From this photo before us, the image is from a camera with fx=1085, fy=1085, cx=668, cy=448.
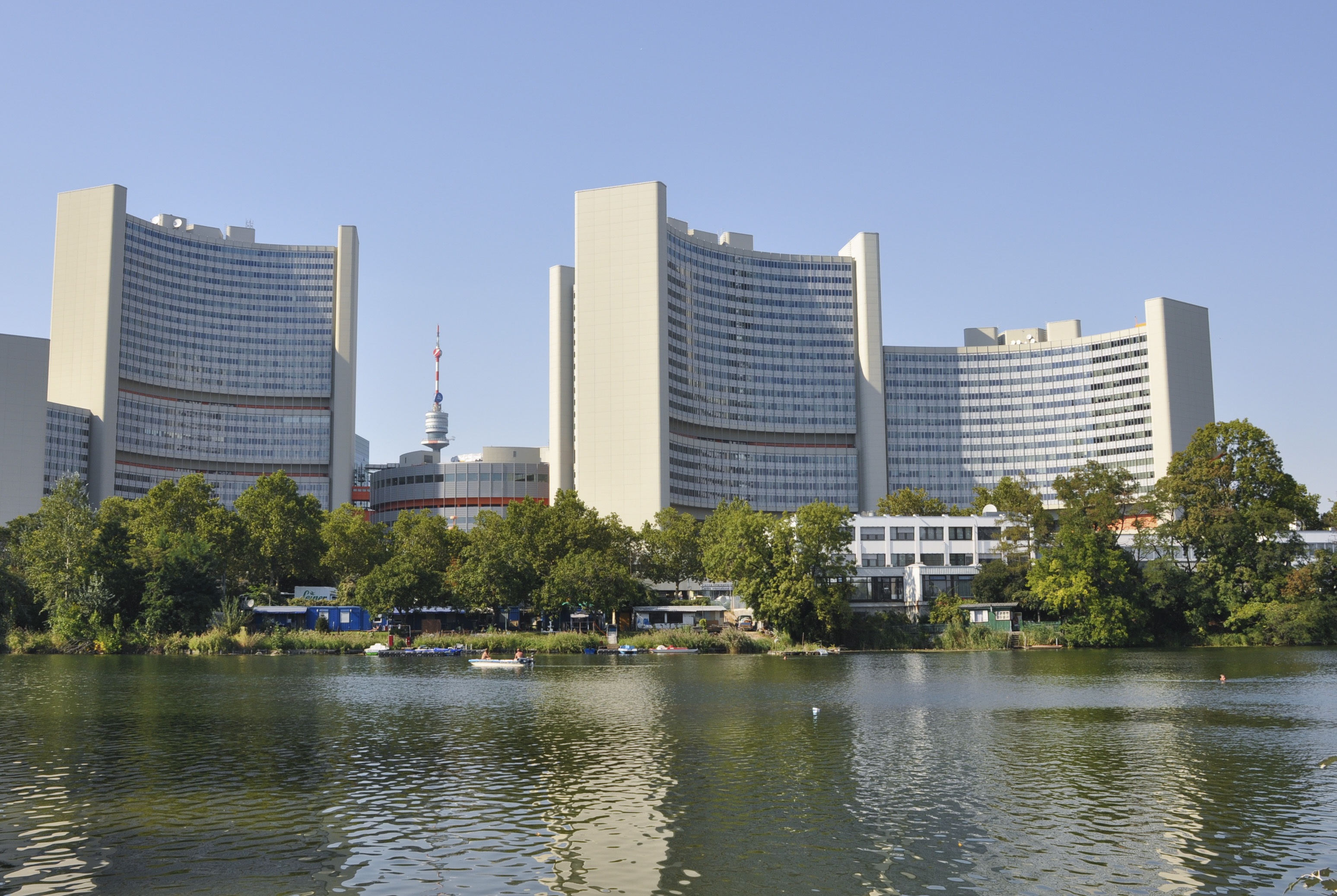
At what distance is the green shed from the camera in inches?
5714

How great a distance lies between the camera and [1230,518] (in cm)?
14050

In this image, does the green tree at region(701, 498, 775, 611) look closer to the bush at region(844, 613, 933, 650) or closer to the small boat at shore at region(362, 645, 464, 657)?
the bush at region(844, 613, 933, 650)

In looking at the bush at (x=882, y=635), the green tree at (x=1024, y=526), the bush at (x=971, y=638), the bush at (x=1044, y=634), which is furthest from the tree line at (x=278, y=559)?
the green tree at (x=1024, y=526)

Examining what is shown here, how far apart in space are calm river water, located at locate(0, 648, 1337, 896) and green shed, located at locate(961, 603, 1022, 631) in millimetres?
69873

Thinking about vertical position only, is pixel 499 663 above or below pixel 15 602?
below

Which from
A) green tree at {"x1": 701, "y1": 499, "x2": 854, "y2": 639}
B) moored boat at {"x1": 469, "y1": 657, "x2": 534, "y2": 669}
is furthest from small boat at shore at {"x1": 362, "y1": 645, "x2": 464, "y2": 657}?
green tree at {"x1": 701, "y1": 499, "x2": 854, "y2": 639}

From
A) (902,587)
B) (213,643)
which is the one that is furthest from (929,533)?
(213,643)

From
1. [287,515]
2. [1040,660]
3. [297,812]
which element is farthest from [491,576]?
[297,812]

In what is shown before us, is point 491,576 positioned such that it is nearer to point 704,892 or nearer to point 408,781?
point 408,781

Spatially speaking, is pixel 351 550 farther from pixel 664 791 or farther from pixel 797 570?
pixel 664 791

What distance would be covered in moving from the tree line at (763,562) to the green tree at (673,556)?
14.4 m

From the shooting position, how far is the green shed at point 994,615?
145125 millimetres

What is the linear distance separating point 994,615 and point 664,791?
117855mm

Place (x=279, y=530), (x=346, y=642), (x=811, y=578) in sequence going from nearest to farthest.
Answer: (x=346, y=642), (x=811, y=578), (x=279, y=530)
